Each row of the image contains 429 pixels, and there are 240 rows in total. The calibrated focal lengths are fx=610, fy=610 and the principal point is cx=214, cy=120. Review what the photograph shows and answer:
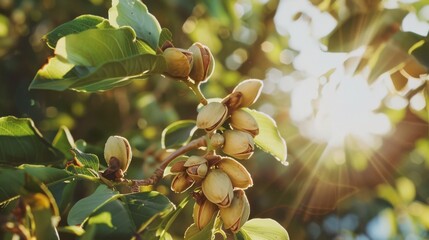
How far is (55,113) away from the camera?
10.6 ft

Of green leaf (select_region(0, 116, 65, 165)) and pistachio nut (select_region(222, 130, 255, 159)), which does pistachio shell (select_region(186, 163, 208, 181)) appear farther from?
green leaf (select_region(0, 116, 65, 165))

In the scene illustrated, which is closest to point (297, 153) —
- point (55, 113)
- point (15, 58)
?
point (55, 113)

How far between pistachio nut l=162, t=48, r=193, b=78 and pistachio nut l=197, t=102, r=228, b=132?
8 centimetres

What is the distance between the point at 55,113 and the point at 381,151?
167 cm

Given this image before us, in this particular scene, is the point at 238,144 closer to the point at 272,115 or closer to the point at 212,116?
the point at 212,116

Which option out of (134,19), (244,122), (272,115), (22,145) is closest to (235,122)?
(244,122)

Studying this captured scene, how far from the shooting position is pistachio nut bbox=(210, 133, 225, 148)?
1.03 metres

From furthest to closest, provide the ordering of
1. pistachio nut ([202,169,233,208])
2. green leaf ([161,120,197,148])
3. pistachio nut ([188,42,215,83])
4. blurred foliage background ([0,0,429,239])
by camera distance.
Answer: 1. blurred foliage background ([0,0,429,239])
2. green leaf ([161,120,197,148])
3. pistachio nut ([188,42,215,83])
4. pistachio nut ([202,169,233,208])

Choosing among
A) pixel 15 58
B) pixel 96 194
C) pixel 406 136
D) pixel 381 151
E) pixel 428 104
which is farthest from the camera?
pixel 15 58

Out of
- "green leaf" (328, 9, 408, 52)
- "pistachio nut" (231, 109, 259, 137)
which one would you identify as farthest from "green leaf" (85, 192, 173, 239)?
"green leaf" (328, 9, 408, 52)

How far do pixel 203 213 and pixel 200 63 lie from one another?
0.26m

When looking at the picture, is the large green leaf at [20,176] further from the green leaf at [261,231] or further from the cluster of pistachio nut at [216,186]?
the green leaf at [261,231]

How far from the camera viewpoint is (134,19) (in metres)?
1.02

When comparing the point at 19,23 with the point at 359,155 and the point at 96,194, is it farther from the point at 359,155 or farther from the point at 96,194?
the point at 96,194
